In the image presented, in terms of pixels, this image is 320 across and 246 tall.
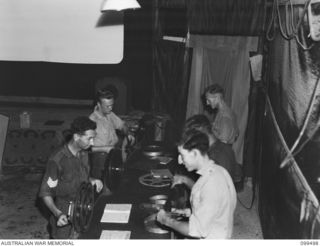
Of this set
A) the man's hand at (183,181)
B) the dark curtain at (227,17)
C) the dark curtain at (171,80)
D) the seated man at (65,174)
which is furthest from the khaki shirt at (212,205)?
the dark curtain at (171,80)

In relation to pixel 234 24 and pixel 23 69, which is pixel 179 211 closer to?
pixel 234 24

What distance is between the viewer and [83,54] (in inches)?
135

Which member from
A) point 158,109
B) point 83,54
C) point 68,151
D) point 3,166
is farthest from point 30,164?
point 83,54

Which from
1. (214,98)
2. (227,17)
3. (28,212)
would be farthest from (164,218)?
(227,17)

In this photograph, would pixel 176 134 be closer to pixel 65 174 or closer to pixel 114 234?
pixel 65 174

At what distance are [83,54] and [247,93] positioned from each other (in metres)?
3.70

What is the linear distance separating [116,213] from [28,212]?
2.74m

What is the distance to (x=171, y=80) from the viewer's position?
7.31 m

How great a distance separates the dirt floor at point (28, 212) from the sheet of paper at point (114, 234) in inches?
86.7

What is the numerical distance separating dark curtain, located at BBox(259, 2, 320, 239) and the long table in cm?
114

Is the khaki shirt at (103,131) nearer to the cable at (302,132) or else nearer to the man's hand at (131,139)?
the man's hand at (131,139)

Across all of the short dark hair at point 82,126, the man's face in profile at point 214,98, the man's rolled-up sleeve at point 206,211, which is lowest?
the man's rolled-up sleeve at point 206,211

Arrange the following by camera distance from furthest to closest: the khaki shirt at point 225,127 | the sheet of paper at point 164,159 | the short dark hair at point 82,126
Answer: the khaki shirt at point 225,127 < the sheet of paper at point 164,159 < the short dark hair at point 82,126

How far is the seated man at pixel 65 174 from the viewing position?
3.50 m
